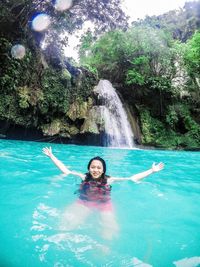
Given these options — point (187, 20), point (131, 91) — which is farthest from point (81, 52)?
point (187, 20)

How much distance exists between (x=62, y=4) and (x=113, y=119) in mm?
7393

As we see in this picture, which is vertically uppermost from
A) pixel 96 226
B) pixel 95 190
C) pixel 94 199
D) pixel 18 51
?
pixel 18 51

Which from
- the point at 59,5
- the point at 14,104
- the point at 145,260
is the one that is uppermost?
the point at 59,5

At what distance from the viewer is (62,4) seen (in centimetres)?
1623

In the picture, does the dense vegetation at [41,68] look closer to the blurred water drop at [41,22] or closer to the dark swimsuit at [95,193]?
the blurred water drop at [41,22]

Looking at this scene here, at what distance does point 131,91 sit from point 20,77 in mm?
8942

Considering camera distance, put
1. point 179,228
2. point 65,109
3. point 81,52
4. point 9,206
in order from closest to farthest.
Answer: point 179,228
point 9,206
point 65,109
point 81,52

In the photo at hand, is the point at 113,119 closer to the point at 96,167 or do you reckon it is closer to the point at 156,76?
the point at 156,76

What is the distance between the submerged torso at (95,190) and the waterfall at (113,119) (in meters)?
13.2

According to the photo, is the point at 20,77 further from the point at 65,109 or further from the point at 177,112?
the point at 177,112

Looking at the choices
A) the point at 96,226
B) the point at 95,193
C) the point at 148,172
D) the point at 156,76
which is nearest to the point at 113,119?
the point at 156,76

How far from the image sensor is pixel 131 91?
72.2ft

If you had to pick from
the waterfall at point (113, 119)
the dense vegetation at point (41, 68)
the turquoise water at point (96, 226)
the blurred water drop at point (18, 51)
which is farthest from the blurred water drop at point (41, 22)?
the turquoise water at point (96, 226)

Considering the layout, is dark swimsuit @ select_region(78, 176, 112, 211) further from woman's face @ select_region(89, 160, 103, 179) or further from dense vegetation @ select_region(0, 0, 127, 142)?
dense vegetation @ select_region(0, 0, 127, 142)
